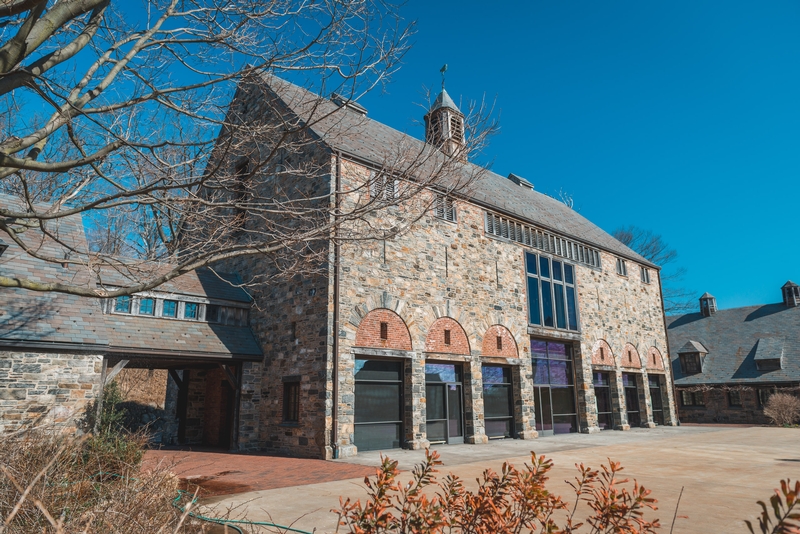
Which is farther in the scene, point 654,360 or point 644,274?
point 644,274

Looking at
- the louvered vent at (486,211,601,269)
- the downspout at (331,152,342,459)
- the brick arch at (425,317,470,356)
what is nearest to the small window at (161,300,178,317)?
the downspout at (331,152,342,459)

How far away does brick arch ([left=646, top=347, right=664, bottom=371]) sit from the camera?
885 inches

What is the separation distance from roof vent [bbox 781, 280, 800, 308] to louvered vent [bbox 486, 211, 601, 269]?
1718 centimetres

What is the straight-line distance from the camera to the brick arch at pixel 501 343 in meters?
15.6

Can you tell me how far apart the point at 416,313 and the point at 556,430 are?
7412mm

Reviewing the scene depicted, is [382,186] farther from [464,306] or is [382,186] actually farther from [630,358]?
[630,358]

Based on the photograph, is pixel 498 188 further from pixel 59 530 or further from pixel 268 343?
pixel 59 530

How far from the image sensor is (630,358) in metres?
21.3

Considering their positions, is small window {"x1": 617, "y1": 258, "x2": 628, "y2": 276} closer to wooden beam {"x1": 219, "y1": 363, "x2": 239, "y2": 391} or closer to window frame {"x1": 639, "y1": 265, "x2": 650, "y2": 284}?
window frame {"x1": 639, "y1": 265, "x2": 650, "y2": 284}

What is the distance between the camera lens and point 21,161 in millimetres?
4754

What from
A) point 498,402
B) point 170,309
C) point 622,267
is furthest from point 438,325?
point 622,267

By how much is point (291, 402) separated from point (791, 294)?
30.6 metres

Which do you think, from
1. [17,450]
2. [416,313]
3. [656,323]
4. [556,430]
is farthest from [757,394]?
[17,450]

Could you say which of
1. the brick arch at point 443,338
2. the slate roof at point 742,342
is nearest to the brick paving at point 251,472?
the brick arch at point 443,338
